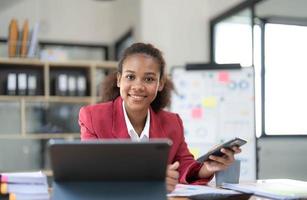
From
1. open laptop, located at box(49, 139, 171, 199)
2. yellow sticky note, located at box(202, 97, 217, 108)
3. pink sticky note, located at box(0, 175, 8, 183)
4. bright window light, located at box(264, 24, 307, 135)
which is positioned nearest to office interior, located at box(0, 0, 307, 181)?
bright window light, located at box(264, 24, 307, 135)

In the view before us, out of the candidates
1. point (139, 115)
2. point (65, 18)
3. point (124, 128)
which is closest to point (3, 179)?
point (124, 128)

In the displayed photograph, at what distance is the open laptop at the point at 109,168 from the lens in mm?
975

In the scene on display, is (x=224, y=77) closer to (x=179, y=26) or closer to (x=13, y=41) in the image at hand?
(x=179, y=26)

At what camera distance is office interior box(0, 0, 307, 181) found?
146 inches

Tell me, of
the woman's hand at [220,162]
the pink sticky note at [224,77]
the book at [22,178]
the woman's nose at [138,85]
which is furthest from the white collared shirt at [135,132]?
the pink sticky note at [224,77]

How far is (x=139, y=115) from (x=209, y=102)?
217 centimetres

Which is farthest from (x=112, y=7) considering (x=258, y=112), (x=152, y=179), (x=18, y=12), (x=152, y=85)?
(x=152, y=179)

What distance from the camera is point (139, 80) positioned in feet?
5.44

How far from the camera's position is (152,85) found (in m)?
1.67

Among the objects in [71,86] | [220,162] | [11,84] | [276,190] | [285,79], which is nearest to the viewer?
[276,190]

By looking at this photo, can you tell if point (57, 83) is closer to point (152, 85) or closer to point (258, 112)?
point (258, 112)

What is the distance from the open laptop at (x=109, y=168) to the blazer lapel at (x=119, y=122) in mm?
589

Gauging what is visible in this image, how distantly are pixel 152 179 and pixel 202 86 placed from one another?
2866mm

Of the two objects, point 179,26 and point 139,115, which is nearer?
point 139,115
